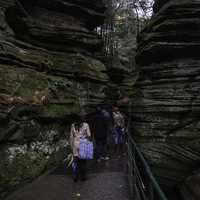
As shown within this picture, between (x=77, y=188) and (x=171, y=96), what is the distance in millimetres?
7230

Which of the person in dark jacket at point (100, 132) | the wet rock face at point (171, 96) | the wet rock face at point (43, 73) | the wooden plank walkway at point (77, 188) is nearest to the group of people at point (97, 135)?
the person in dark jacket at point (100, 132)

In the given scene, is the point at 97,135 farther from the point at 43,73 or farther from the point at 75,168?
the point at 43,73

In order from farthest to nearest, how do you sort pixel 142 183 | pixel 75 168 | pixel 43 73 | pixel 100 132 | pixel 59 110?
pixel 43 73, pixel 59 110, pixel 100 132, pixel 75 168, pixel 142 183

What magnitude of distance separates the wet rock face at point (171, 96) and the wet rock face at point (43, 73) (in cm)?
313

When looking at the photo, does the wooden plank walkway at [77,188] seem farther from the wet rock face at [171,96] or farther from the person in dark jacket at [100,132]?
the wet rock face at [171,96]

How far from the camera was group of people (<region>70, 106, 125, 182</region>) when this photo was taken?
28.5ft

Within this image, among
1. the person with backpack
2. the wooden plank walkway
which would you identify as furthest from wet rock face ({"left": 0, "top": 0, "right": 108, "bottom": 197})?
the person with backpack

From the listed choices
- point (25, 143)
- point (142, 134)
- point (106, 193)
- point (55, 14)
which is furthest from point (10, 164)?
point (55, 14)

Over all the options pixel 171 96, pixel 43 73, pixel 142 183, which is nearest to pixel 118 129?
pixel 171 96

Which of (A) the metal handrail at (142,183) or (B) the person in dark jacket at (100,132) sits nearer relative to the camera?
(A) the metal handrail at (142,183)

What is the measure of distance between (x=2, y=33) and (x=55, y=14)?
554 centimetres

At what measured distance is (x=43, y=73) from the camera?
1260 cm

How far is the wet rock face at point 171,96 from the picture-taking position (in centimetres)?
1243

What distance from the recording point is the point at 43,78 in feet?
39.8
